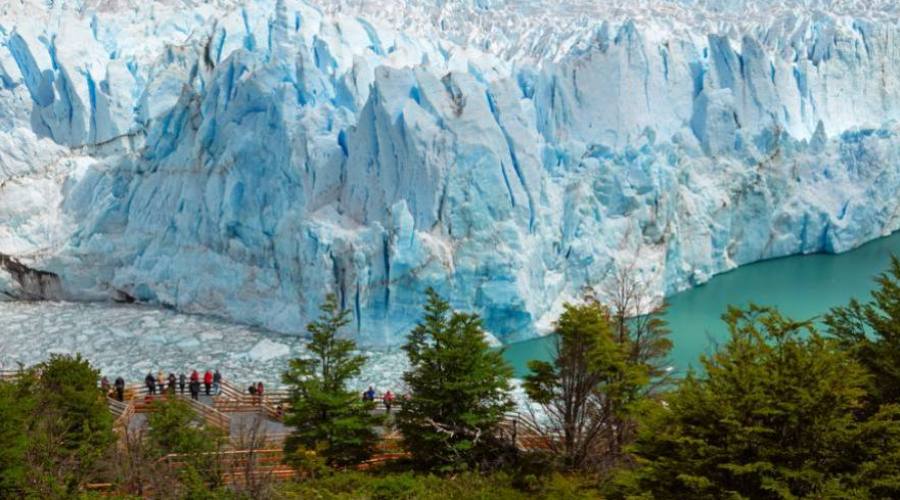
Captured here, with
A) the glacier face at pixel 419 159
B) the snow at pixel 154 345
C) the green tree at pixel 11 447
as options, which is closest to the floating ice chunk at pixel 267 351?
the snow at pixel 154 345

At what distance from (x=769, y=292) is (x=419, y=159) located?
9.13 m

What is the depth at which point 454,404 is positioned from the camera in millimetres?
8367

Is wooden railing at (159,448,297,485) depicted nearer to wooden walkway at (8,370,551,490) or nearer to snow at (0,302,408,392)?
wooden walkway at (8,370,551,490)

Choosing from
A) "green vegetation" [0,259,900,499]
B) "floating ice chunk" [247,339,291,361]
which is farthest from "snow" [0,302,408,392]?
"green vegetation" [0,259,900,499]

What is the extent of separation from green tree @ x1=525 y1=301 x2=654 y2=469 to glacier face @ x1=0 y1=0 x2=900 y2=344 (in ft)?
27.2

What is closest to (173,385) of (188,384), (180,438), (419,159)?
(188,384)

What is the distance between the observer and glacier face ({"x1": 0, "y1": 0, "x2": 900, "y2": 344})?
54.1 feet

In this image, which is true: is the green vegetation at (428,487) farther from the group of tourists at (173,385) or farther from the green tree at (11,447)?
the group of tourists at (173,385)

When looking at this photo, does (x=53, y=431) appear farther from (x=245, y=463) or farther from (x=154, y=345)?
(x=154, y=345)

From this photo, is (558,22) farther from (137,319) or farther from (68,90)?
(137,319)

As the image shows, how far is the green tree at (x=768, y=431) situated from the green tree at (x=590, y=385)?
251cm

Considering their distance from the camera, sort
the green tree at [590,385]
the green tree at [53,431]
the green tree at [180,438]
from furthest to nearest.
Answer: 1. the green tree at [590,385]
2. the green tree at [180,438]
3. the green tree at [53,431]

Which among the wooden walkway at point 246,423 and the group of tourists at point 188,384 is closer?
the wooden walkway at point 246,423

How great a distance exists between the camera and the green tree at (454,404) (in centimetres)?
827
